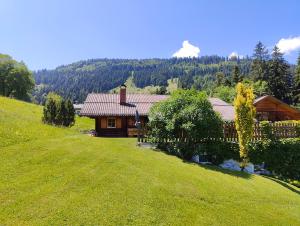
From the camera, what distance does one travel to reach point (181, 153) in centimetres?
2125

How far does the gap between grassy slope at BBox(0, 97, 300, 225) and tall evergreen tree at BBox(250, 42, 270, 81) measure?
2405 inches

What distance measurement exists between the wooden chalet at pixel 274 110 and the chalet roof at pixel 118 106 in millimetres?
7969

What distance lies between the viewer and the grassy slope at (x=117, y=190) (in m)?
10.1

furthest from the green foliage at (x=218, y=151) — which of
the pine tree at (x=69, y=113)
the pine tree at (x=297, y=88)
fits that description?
the pine tree at (x=297, y=88)

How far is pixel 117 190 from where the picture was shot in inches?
472

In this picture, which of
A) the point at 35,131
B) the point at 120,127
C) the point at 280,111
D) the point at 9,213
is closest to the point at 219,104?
the point at 280,111

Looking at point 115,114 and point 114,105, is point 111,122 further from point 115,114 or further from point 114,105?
point 114,105

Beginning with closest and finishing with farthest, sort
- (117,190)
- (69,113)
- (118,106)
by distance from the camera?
(117,190), (118,106), (69,113)

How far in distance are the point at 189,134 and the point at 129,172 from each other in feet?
25.8

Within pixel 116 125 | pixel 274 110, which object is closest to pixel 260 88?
pixel 274 110

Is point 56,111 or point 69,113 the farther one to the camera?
point 69,113

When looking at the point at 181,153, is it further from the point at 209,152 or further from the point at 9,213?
the point at 9,213

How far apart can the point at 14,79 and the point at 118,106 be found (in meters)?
47.4

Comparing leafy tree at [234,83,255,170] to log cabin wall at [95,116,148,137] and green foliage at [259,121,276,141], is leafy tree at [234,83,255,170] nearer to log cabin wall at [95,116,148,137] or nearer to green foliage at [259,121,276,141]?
green foliage at [259,121,276,141]
